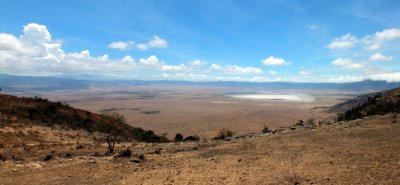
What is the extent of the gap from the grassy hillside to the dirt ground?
1265 centimetres

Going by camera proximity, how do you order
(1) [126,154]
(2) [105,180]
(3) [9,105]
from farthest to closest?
(3) [9,105] → (1) [126,154] → (2) [105,180]

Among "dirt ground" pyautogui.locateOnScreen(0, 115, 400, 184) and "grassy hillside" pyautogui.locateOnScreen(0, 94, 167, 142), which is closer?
"dirt ground" pyautogui.locateOnScreen(0, 115, 400, 184)

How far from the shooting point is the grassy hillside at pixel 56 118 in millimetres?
39469

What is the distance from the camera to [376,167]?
17094mm

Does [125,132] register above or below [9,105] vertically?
below

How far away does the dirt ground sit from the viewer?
1703 centimetres

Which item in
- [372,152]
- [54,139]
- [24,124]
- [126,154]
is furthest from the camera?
[24,124]

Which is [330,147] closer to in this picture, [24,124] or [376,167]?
[376,167]

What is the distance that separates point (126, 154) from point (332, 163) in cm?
1169

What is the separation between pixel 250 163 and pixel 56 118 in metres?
28.3

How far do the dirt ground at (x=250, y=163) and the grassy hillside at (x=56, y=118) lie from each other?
12.6 meters

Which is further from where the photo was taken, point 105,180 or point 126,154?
point 126,154

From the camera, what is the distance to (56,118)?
42.3 metres

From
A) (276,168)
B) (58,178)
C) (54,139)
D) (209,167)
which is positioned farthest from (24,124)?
(276,168)
